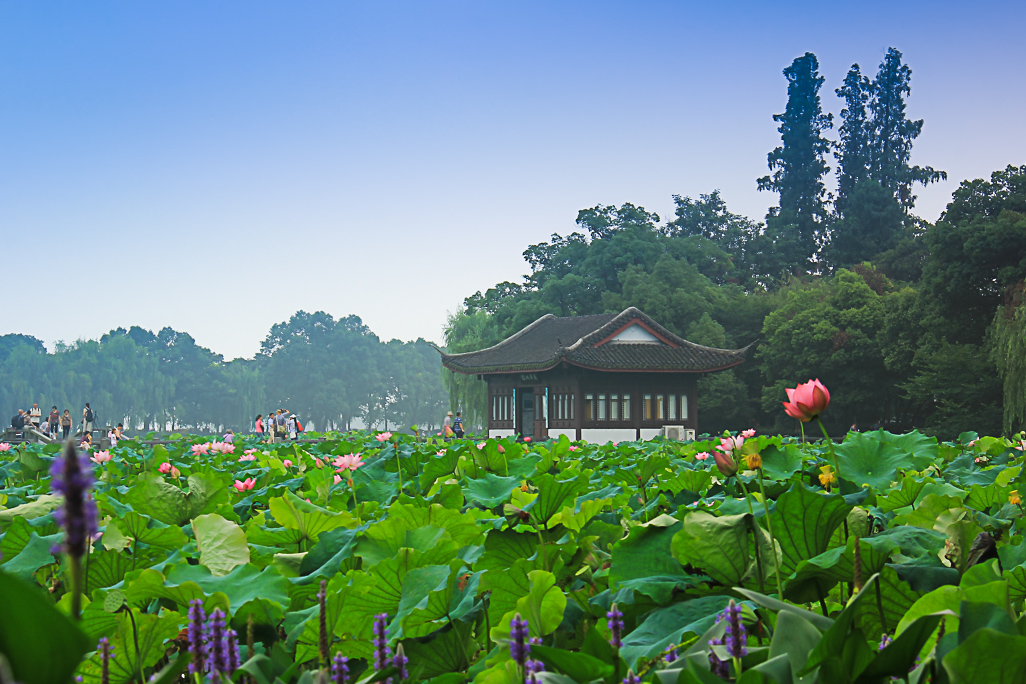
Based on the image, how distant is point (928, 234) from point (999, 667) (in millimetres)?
24177

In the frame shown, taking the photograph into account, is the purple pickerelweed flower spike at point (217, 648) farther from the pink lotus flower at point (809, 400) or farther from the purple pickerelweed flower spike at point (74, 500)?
the pink lotus flower at point (809, 400)

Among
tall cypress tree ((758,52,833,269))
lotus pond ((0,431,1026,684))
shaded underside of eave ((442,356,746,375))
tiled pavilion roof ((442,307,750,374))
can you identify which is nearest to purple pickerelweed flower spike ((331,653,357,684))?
lotus pond ((0,431,1026,684))

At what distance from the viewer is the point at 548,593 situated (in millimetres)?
982

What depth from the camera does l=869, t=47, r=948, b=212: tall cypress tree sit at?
135ft

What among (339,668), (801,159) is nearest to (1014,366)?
(339,668)

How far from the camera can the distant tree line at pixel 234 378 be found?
49.9 meters

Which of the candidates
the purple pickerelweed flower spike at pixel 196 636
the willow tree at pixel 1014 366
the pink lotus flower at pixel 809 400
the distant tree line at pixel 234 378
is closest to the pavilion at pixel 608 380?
the willow tree at pixel 1014 366

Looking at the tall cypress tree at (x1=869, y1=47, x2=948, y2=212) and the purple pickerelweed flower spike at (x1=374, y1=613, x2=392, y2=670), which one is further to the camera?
the tall cypress tree at (x1=869, y1=47, x2=948, y2=212)

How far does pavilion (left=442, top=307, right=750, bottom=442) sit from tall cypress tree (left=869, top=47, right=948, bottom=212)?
2324 cm

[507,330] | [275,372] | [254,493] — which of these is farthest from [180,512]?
[275,372]

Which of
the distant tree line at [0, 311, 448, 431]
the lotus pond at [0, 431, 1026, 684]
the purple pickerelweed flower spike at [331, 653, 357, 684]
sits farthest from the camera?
the distant tree line at [0, 311, 448, 431]

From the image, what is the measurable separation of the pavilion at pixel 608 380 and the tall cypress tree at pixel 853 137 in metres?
22.2

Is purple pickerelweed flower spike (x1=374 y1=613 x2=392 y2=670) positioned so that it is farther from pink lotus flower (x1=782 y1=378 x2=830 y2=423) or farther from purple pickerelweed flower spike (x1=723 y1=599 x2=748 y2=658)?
pink lotus flower (x1=782 y1=378 x2=830 y2=423)

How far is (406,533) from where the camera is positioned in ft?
4.36
